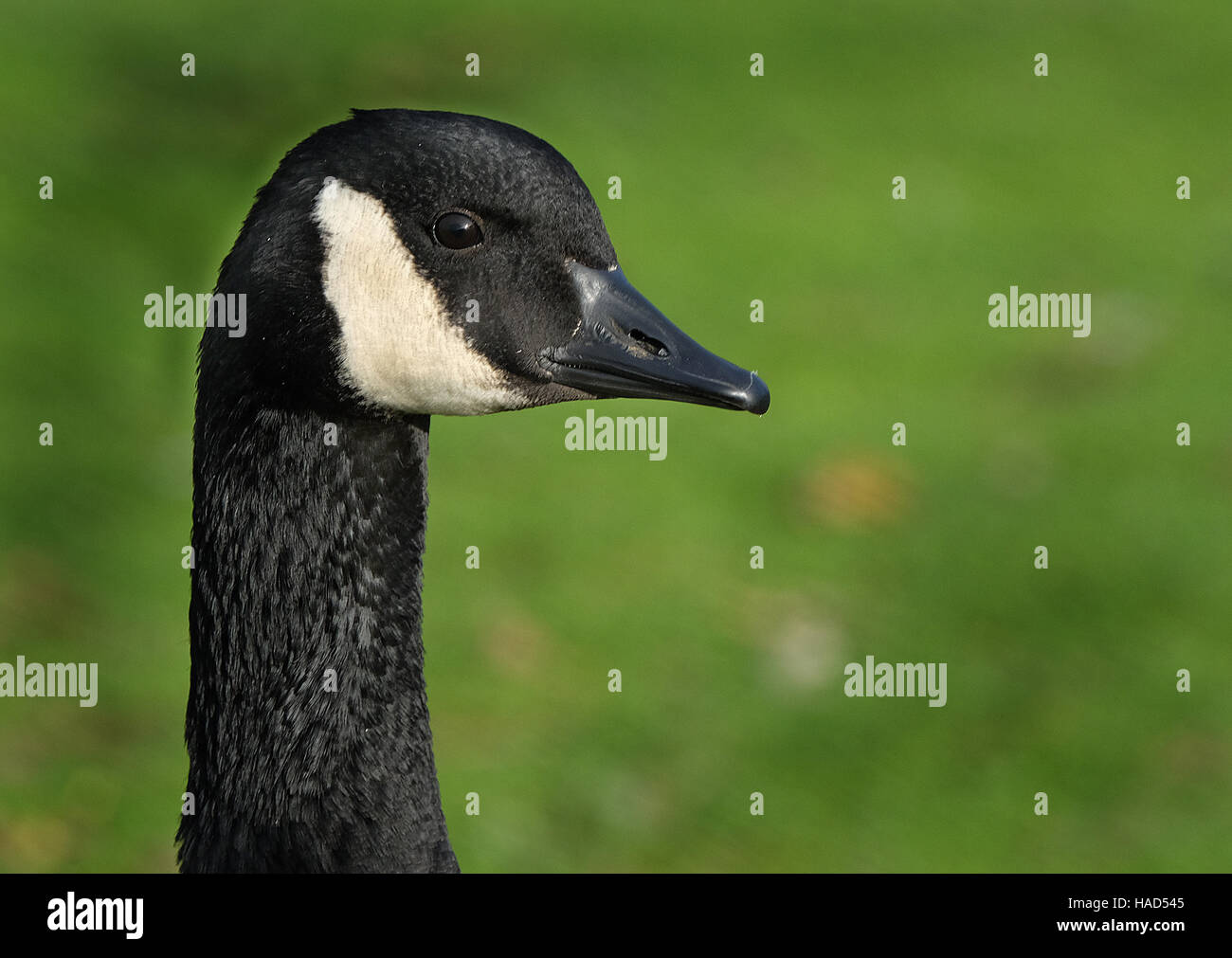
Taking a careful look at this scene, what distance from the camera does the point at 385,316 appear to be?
103 inches

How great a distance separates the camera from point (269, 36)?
894 cm

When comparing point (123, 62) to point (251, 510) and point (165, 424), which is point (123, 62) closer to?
point (165, 424)

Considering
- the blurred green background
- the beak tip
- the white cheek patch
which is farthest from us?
the blurred green background

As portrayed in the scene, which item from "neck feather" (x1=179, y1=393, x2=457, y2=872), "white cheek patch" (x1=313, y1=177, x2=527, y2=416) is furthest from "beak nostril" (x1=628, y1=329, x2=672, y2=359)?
"neck feather" (x1=179, y1=393, x2=457, y2=872)

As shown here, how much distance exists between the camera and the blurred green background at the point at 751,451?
520 centimetres

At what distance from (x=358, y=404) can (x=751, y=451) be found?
14.2 feet

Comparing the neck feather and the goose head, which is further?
the neck feather

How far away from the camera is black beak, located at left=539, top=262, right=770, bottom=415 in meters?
2.74

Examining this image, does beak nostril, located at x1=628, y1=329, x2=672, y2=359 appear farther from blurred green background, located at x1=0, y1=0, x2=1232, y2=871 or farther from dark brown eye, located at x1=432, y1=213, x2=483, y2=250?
blurred green background, located at x1=0, y1=0, x2=1232, y2=871

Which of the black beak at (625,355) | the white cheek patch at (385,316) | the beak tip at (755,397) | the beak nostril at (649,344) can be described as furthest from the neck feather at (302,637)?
the beak tip at (755,397)

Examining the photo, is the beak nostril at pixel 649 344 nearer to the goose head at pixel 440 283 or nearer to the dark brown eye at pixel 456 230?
the goose head at pixel 440 283

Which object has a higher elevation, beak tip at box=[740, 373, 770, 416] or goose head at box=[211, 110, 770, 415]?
goose head at box=[211, 110, 770, 415]

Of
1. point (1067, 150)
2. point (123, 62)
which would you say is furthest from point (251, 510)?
point (1067, 150)
